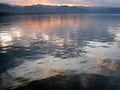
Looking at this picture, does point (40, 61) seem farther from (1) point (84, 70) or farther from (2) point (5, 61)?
(1) point (84, 70)

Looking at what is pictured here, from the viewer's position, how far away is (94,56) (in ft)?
80.7

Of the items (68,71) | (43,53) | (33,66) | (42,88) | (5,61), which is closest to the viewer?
(42,88)

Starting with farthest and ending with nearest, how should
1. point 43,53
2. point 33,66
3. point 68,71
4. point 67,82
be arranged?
point 43,53
point 33,66
point 68,71
point 67,82

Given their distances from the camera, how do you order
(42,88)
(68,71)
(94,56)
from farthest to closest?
(94,56), (68,71), (42,88)

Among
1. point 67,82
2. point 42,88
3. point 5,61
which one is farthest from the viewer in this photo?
point 5,61

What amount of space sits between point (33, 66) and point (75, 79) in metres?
5.27

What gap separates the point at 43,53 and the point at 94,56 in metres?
5.94

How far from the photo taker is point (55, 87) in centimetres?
1472

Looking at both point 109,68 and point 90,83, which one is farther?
point 109,68

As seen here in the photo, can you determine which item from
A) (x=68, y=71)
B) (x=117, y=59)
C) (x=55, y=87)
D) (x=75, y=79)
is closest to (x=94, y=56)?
(x=117, y=59)

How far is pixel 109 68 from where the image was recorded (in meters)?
19.4

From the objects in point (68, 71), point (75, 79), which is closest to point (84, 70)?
point (68, 71)

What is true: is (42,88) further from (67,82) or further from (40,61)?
(40,61)

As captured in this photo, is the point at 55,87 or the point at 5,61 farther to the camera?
the point at 5,61
